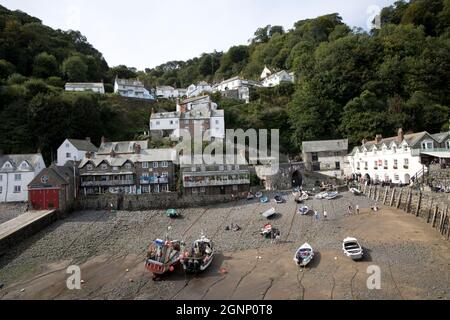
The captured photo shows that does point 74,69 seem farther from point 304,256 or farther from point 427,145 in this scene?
point 304,256

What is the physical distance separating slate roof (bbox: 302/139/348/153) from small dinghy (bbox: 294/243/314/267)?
27862 millimetres

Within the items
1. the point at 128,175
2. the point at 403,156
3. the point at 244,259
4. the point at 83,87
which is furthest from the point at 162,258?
the point at 83,87

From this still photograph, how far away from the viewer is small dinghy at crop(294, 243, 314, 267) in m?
19.6

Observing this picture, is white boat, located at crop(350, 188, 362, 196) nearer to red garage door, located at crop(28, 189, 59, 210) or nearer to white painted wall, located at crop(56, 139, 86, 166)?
red garage door, located at crop(28, 189, 59, 210)

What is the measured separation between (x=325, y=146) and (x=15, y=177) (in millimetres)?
39983

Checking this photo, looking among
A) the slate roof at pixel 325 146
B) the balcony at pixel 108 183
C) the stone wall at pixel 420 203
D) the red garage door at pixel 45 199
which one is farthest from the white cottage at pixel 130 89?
the stone wall at pixel 420 203

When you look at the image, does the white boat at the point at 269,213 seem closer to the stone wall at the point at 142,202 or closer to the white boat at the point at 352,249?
the stone wall at the point at 142,202

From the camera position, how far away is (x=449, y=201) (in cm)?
2455

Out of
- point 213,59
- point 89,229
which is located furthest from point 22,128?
point 213,59

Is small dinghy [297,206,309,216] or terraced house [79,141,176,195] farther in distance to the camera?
terraced house [79,141,176,195]

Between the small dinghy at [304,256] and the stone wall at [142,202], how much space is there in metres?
16.9

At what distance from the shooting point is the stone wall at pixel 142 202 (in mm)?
35625

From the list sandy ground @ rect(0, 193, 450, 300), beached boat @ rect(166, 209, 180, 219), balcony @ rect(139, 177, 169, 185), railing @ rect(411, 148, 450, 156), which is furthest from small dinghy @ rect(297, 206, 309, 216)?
balcony @ rect(139, 177, 169, 185)

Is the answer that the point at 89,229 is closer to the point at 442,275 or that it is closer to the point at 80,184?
the point at 80,184
